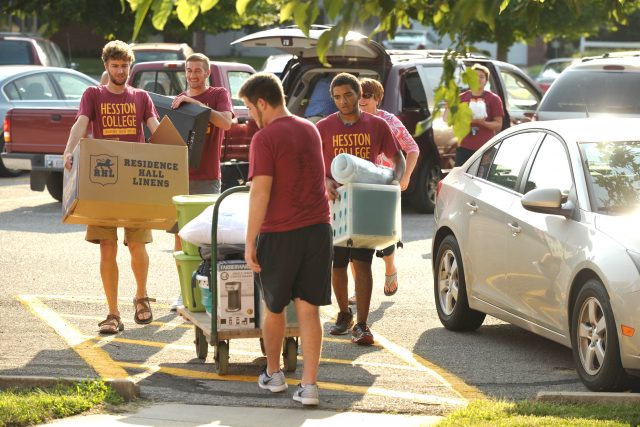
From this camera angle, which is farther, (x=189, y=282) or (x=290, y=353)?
(x=189, y=282)

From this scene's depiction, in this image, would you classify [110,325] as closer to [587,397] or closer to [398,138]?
[398,138]

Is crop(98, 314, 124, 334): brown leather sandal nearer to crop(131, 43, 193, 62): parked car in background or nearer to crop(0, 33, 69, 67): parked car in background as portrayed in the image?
crop(0, 33, 69, 67): parked car in background

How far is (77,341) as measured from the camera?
30.7ft

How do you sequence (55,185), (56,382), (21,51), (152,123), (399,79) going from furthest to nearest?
1. (21,51)
2. (55,185)
3. (399,79)
4. (152,123)
5. (56,382)

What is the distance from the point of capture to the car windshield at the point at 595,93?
622 inches

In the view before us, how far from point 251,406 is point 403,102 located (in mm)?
9503

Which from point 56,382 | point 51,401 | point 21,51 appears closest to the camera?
point 51,401

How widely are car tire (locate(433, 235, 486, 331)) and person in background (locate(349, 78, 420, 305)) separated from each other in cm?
40

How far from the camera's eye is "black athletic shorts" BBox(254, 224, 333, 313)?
7.45m

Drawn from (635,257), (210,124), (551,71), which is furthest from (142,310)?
(551,71)

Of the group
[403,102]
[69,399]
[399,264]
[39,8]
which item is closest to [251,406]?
[69,399]

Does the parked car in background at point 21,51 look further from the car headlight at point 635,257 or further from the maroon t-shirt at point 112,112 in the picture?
the car headlight at point 635,257

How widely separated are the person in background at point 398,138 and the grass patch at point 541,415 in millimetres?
2645

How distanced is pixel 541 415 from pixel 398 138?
4.05m
